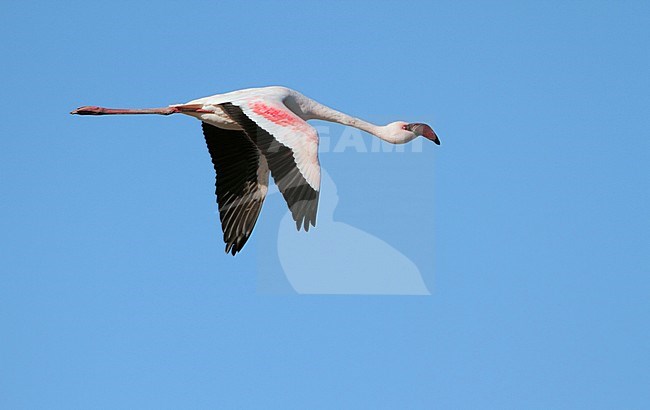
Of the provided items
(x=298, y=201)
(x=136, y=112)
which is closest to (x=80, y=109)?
(x=136, y=112)

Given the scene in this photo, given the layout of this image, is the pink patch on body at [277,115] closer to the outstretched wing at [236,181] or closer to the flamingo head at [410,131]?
the outstretched wing at [236,181]

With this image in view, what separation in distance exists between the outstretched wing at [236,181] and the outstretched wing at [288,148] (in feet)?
7.83

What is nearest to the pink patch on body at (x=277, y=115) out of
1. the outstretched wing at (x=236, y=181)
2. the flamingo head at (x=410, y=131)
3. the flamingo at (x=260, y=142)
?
the flamingo at (x=260, y=142)

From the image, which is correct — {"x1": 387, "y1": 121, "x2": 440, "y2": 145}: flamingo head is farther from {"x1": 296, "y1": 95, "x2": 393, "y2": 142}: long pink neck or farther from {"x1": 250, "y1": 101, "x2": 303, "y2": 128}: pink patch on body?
{"x1": 250, "y1": 101, "x2": 303, "y2": 128}: pink patch on body

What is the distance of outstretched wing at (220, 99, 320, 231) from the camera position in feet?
70.3

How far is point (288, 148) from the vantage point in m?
22.2

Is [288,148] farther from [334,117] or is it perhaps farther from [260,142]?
[334,117]

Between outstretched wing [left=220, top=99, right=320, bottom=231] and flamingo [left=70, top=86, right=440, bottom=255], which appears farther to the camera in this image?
flamingo [left=70, top=86, right=440, bottom=255]

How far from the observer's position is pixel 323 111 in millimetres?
26016

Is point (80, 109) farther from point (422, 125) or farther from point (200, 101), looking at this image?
point (422, 125)

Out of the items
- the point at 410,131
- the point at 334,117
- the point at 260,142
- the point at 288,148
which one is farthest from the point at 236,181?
the point at 288,148

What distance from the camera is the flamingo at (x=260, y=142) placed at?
21.7 metres

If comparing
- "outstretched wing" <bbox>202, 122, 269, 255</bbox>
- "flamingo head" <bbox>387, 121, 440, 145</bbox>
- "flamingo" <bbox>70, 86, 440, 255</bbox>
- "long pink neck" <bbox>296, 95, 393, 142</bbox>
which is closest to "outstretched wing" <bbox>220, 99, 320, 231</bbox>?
"flamingo" <bbox>70, 86, 440, 255</bbox>

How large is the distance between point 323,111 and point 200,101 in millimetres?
2223
